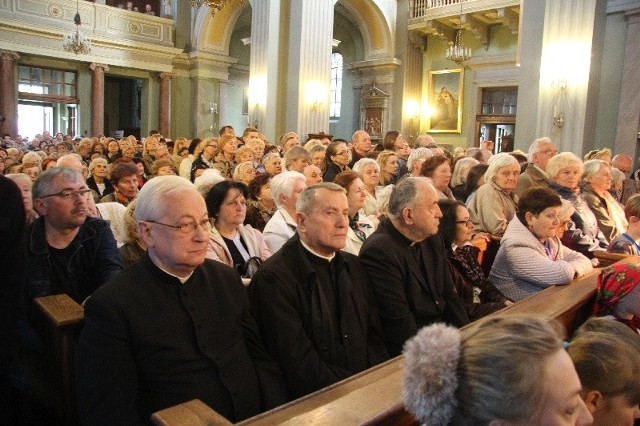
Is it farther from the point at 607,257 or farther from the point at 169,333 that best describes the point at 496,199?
the point at 169,333

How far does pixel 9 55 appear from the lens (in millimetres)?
13539

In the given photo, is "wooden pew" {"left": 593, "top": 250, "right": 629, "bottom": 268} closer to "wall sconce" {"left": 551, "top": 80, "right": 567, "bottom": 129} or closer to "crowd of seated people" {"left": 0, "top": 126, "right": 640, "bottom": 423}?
"crowd of seated people" {"left": 0, "top": 126, "right": 640, "bottom": 423}

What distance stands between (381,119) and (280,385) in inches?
571

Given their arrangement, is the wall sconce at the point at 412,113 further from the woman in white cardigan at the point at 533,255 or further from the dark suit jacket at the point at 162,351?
the dark suit jacket at the point at 162,351

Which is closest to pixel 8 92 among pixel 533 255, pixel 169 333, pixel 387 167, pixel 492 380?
pixel 387 167

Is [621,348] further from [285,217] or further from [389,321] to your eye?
[285,217]

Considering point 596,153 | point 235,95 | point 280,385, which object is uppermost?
point 235,95

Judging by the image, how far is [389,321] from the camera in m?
2.54

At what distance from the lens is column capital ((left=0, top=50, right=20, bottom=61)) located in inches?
528

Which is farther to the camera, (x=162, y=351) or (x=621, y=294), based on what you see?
(x=621, y=294)

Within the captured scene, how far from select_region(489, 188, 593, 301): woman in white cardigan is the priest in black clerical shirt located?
1347 millimetres

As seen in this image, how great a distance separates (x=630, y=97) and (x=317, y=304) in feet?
33.0

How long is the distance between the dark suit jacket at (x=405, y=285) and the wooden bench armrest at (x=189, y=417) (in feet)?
4.32

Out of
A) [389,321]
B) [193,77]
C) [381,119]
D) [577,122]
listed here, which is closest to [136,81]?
[193,77]
